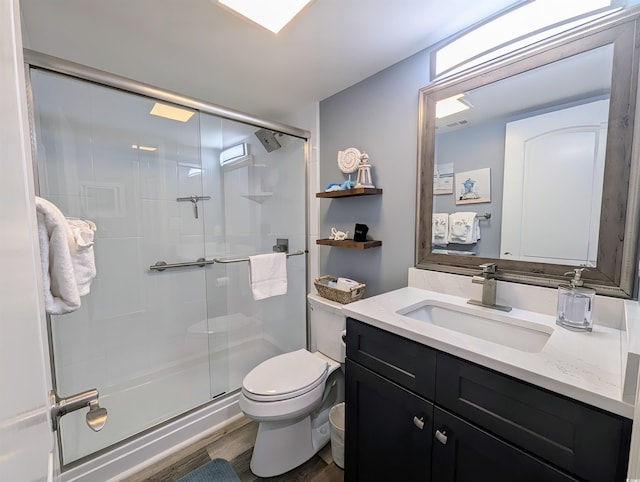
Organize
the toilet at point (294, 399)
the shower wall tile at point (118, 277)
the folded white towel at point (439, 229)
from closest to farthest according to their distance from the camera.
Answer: the toilet at point (294, 399) → the folded white towel at point (439, 229) → the shower wall tile at point (118, 277)

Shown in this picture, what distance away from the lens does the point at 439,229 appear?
4.66 feet

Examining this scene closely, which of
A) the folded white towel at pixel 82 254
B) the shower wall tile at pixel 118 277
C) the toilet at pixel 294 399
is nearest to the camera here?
the folded white towel at pixel 82 254

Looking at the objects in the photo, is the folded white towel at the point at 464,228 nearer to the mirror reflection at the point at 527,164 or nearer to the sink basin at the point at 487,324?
the mirror reflection at the point at 527,164

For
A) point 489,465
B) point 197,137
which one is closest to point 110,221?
point 197,137

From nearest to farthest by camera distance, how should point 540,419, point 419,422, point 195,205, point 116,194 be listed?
point 540,419 → point 419,422 → point 116,194 → point 195,205

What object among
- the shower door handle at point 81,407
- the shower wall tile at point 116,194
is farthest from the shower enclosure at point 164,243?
the shower door handle at point 81,407

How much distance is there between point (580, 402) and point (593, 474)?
0.50ft

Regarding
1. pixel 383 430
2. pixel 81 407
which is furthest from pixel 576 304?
pixel 81 407

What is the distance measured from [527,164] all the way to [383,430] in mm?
1189

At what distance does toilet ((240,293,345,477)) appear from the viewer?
1.29 meters

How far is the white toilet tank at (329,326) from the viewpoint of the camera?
158 centimetres

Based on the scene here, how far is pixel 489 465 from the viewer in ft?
2.54

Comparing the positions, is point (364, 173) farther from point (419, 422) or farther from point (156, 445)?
point (156, 445)

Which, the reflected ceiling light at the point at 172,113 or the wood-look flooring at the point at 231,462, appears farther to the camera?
the reflected ceiling light at the point at 172,113
